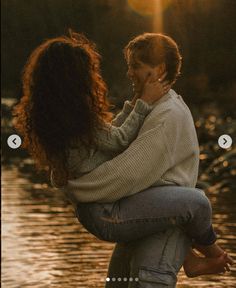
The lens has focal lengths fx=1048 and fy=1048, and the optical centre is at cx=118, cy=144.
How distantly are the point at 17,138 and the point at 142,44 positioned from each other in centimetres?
113

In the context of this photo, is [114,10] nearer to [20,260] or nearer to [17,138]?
[20,260]

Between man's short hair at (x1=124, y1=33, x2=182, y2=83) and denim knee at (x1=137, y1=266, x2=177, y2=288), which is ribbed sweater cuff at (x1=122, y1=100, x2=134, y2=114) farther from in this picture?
denim knee at (x1=137, y1=266, x2=177, y2=288)

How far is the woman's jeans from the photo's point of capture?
3.96m

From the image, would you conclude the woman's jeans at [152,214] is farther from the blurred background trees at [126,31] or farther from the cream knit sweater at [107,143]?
the blurred background trees at [126,31]

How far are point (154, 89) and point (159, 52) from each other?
145 mm

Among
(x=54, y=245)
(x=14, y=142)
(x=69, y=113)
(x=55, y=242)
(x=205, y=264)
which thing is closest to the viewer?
(x=69, y=113)

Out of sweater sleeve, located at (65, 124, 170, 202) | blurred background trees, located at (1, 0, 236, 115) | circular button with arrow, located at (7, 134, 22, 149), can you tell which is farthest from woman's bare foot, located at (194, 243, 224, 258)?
blurred background trees, located at (1, 0, 236, 115)

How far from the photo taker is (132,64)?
412 centimetres

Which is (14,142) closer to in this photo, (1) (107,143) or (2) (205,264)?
(1) (107,143)

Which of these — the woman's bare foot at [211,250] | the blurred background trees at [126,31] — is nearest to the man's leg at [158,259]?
the woman's bare foot at [211,250]

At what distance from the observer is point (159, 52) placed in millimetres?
4066

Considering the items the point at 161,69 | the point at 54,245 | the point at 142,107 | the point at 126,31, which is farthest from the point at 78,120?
the point at 126,31

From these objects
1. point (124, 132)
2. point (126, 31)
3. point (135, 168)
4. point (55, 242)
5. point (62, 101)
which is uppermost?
point (62, 101)

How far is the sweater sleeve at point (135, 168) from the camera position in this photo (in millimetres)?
3984
